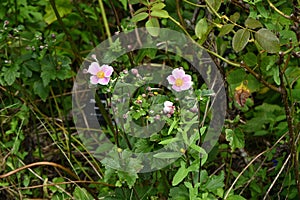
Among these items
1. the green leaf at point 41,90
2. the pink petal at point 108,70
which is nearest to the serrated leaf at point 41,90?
the green leaf at point 41,90

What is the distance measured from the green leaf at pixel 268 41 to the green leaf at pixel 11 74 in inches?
28.1

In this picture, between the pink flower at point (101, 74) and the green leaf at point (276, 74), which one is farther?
the green leaf at point (276, 74)

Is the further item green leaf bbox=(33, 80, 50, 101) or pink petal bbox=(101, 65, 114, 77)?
green leaf bbox=(33, 80, 50, 101)

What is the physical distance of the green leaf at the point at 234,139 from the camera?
4.49 ft

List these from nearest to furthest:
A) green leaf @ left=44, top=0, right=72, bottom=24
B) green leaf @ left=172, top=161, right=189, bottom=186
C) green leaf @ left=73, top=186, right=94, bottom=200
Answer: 1. green leaf @ left=172, top=161, right=189, bottom=186
2. green leaf @ left=73, top=186, right=94, bottom=200
3. green leaf @ left=44, top=0, right=72, bottom=24

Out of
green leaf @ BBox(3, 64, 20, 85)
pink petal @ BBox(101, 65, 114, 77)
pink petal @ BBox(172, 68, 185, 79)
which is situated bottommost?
green leaf @ BBox(3, 64, 20, 85)

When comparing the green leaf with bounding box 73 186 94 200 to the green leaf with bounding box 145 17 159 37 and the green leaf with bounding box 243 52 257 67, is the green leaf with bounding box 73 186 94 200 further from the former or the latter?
the green leaf with bounding box 243 52 257 67

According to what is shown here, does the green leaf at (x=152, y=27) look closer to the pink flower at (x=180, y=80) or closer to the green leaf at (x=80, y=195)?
the pink flower at (x=180, y=80)

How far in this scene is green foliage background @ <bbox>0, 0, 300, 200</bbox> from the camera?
1.23 m

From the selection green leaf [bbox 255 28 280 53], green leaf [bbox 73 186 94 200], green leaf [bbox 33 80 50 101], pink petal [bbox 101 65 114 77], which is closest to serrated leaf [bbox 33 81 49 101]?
green leaf [bbox 33 80 50 101]

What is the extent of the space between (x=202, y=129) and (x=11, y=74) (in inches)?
26.4

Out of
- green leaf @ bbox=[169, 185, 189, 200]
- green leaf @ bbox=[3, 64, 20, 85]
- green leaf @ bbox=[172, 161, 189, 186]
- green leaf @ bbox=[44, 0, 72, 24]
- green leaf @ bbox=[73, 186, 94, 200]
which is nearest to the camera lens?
green leaf @ bbox=[172, 161, 189, 186]

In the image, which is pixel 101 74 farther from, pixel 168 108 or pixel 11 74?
pixel 11 74

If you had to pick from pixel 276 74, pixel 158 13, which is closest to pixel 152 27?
pixel 158 13
